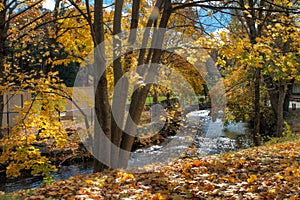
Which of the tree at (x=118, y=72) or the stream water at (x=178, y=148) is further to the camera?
the stream water at (x=178, y=148)

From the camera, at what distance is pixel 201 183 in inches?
136

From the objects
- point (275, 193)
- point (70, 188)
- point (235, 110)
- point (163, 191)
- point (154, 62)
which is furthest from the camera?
point (235, 110)

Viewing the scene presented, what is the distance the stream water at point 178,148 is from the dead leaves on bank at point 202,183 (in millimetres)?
5365

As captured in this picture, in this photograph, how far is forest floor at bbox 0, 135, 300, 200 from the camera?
10.1 feet

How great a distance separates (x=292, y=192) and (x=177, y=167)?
1.81 meters

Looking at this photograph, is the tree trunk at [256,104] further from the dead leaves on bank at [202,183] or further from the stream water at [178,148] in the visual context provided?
the dead leaves on bank at [202,183]

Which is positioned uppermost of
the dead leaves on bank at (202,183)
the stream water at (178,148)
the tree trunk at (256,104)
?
the tree trunk at (256,104)

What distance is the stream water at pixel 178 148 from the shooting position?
29.0ft

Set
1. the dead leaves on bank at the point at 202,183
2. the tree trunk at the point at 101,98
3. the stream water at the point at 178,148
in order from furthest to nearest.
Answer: the stream water at the point at 178,148
the tree trunk at the point at 101,98
the dead leaves on bank at the point at 202,183

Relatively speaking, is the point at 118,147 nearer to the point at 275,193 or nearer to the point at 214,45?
the point at 214,45

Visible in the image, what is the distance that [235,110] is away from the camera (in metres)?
13.1

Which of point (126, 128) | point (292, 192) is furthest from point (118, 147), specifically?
point (292, 192)

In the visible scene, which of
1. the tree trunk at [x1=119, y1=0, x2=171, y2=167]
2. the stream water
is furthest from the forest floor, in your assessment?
the stream water

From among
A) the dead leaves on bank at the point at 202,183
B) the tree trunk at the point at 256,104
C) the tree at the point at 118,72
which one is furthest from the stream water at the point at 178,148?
the dead leaves on bank at the point at 202,183
